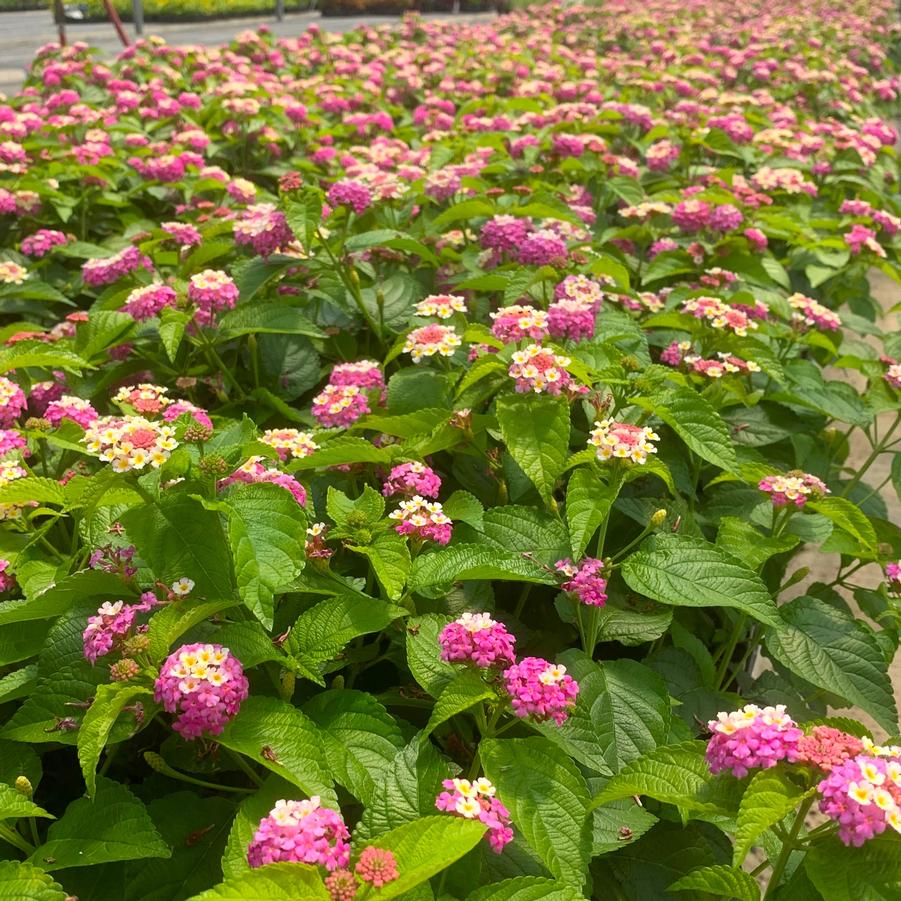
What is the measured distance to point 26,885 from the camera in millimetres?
1148

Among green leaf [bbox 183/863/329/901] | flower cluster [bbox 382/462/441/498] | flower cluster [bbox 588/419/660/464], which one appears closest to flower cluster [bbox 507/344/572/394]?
flower cluster [bbox 588/419/660/464]

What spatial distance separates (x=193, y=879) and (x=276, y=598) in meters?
0.47

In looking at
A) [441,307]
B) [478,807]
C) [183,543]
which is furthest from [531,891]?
[441,307]

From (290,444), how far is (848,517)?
123 centimetres

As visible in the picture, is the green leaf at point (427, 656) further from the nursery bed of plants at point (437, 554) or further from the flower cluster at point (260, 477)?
the flower cluster at point (260, 477)

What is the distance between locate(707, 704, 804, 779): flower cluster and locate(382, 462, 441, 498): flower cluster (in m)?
0.71

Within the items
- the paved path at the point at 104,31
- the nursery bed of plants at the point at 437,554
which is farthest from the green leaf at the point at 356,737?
the paved path at the point at 104,31

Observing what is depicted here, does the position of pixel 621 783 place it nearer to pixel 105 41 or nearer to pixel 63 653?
pixel 63 653

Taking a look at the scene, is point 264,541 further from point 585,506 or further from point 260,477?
point 585,506

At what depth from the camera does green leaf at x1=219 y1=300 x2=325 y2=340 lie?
7.70ft

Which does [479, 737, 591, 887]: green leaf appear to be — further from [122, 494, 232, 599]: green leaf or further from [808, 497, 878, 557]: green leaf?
[808, 497, 878, 557]: green leaf

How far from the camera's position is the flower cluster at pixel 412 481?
5.57 ft

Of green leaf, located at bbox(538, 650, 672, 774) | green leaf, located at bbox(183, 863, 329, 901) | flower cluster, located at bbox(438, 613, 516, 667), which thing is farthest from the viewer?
green leaf, located at bbox(538, 650, 672, 774)

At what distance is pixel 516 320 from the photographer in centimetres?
202
